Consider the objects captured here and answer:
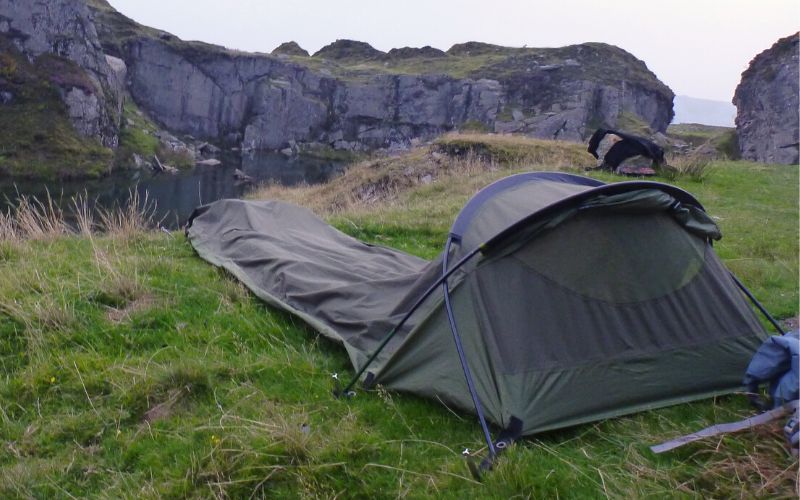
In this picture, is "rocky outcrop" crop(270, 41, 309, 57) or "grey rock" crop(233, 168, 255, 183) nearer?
"grey rock" crop(233, 168, 255, 183)

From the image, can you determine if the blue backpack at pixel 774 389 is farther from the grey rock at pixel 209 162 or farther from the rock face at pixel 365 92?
the grey rock at pixel 209 162

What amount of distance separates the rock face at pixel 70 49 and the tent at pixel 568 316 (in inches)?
1920

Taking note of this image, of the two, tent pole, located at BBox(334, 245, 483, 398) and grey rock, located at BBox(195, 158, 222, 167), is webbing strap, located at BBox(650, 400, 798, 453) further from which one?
grey rock, located at BBox(195, 158, 222, 167)

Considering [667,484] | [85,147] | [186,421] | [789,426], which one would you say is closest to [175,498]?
[186,421]

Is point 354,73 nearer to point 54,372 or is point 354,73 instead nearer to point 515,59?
point 515,59

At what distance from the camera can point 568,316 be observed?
372cm

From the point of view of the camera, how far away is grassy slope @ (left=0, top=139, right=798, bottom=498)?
2883 mm

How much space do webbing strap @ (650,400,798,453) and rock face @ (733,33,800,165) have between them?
34.0m

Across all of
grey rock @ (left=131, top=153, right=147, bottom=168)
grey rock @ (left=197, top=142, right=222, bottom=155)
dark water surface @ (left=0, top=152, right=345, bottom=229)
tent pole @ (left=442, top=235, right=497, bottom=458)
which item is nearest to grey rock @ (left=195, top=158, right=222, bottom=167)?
dark water surface @ (left=0, top=152, right=345, bottom=229)

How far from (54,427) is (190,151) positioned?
62.9 meters

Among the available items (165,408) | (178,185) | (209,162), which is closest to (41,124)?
(178,185)

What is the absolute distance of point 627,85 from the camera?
67562 mm

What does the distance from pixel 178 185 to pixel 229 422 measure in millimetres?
40363

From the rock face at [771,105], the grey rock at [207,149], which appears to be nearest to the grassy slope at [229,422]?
the rock face at [771,105]
